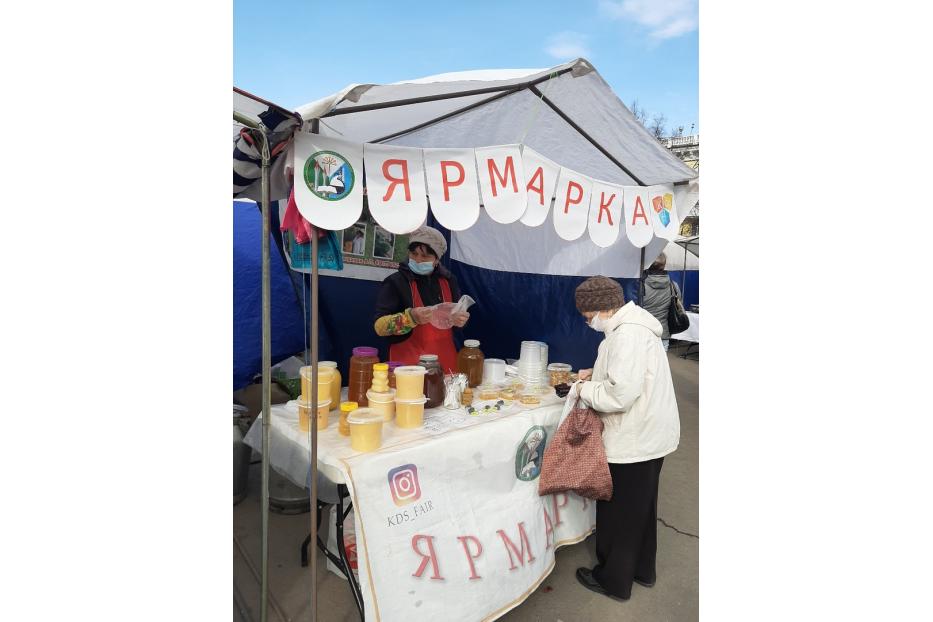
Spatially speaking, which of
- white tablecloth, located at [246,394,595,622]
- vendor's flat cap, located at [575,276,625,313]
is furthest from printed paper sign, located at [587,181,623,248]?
white tablecloth, located at [246,394,595,622]

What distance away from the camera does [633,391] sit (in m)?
2.03

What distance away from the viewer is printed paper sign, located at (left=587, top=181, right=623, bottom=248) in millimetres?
2590

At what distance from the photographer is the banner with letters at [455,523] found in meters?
1.72

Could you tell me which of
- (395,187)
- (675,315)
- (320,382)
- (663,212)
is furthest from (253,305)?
A: (675,315)

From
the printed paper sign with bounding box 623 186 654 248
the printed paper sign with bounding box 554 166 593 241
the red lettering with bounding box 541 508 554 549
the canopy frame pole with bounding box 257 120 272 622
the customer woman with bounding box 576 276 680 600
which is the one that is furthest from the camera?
the printed paper sign with bounding box 623 186 654 248

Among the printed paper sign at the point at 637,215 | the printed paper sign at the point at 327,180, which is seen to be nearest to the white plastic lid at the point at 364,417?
the printed paper sign at the point at 327,180

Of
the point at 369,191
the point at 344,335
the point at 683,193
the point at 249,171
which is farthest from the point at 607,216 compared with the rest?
the point at 344,335

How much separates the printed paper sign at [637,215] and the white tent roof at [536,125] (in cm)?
33

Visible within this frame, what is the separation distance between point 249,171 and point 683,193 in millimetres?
2761

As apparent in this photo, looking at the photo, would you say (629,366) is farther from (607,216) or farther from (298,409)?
(298,409)

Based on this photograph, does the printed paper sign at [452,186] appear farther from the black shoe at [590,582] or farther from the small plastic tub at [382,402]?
the black shoe at [590,582]

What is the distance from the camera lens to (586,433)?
85.1 inches

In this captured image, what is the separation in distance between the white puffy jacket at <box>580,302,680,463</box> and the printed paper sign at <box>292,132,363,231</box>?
1.25 m

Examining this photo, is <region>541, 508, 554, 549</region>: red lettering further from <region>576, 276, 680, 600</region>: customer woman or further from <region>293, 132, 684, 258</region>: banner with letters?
<region>293, 132, 684, 258</region>: banner with letters
